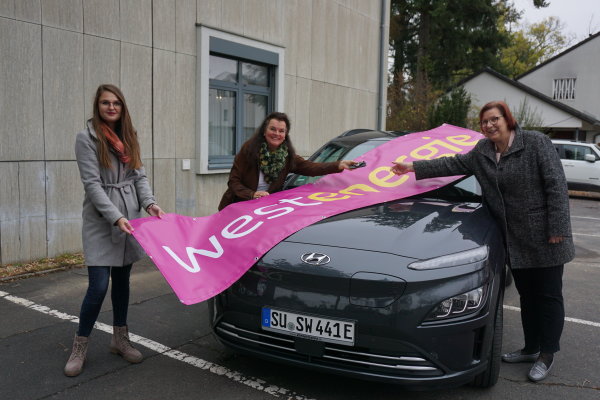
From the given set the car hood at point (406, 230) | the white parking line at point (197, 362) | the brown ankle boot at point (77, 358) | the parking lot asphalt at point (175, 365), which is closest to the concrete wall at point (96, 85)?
the parking lot asphalt at point (175, 365)

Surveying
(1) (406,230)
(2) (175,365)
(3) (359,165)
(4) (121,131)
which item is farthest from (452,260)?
(4) (121,131)

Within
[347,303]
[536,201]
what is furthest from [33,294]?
Answer: [536,201]

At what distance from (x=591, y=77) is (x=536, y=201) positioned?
34851 millimetres

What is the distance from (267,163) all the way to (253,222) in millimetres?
920

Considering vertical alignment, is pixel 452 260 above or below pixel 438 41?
below

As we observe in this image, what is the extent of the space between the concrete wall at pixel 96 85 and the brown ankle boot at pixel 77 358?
119 inches

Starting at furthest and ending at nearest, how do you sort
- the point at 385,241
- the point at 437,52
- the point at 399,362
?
the point at 437,52 → the point at 385,241 → the point at 399,362

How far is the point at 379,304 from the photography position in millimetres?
2641

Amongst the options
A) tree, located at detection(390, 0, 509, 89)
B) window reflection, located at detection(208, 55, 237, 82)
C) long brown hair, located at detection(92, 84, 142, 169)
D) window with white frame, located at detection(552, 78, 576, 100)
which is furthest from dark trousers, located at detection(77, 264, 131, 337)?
window with white frame, located at detection(552, 78, 576, 100)

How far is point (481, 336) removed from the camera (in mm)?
2783

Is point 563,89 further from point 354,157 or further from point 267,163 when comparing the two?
point 267,163

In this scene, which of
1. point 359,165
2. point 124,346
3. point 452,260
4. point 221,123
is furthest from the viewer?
point 221,123

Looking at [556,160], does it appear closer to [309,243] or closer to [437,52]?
[309,243]

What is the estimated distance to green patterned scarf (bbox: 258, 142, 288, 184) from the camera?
14.0ft
